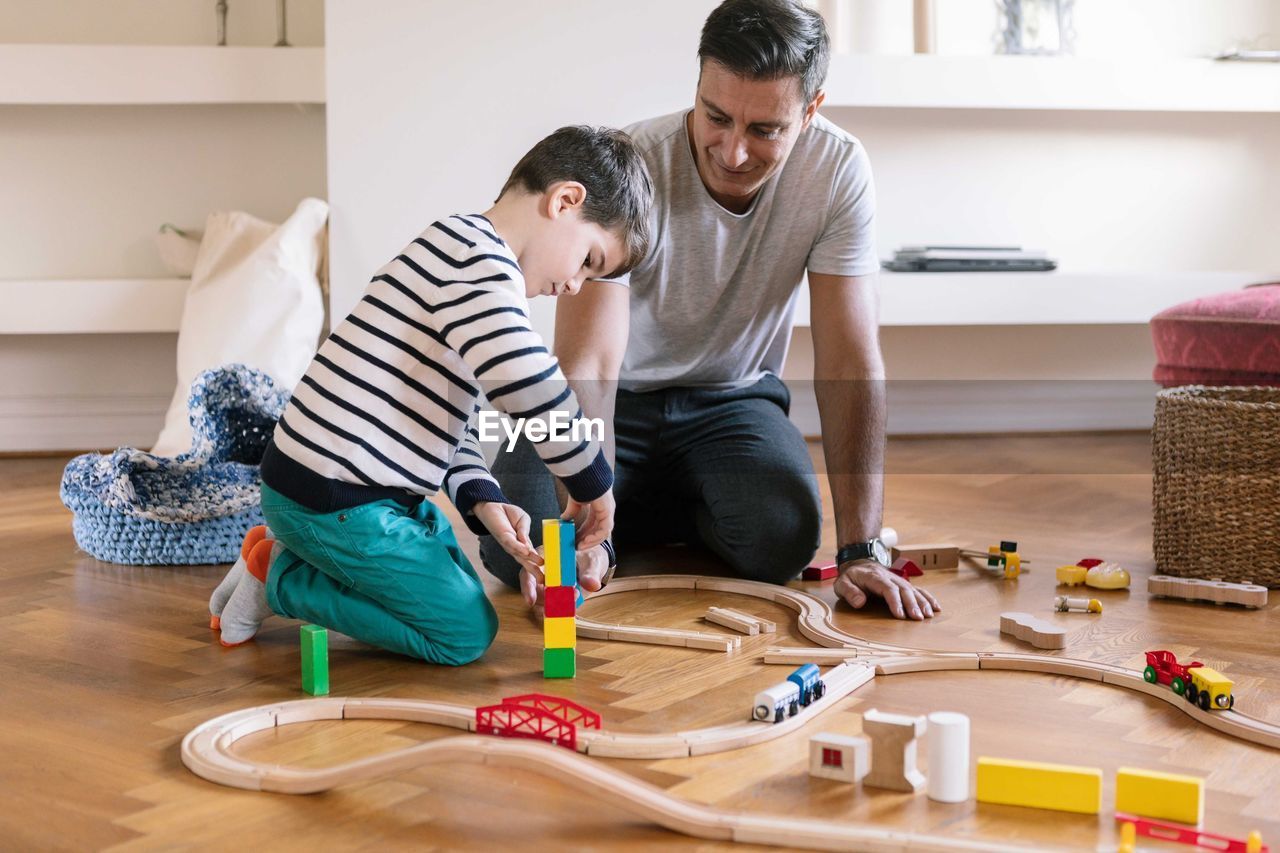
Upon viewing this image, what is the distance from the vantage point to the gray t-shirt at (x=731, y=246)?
185cm

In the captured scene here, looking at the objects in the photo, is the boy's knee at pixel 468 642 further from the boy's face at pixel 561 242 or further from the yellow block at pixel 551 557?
the boy's face at pixel 561 242

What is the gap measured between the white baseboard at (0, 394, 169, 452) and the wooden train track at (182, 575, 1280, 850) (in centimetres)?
216

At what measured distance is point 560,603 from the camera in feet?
4.58

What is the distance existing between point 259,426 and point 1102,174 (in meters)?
2.37

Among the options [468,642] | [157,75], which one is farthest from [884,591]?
[157,75]

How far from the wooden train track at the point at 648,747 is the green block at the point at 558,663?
0.18m

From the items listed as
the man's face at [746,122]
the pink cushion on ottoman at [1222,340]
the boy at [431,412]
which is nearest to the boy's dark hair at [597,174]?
the boy at [431,412]

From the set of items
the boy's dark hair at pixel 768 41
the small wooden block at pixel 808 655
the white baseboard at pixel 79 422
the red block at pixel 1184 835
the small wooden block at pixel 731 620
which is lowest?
the red block at pixel 1184 835

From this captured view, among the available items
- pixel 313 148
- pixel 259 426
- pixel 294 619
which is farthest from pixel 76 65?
pixel 294 619

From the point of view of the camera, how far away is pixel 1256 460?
1834 millimetres

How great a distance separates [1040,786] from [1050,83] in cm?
250

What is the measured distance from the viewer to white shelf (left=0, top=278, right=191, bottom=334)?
297cm

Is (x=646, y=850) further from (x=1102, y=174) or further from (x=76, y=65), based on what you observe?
(x=1102, y=174)

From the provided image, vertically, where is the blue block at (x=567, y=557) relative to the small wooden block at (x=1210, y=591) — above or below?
above
